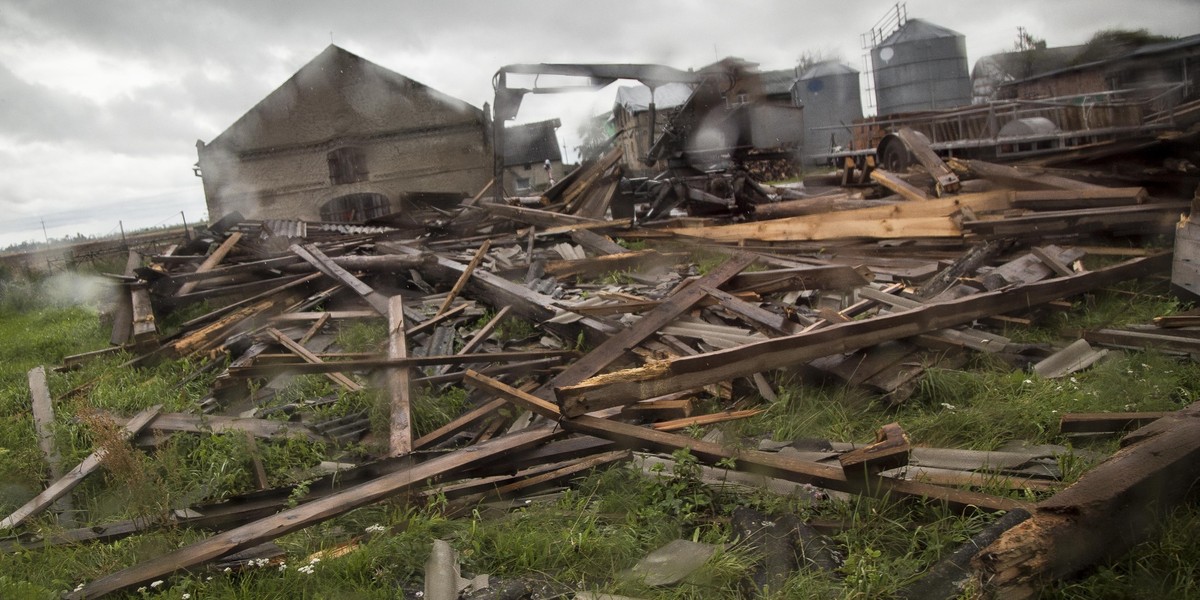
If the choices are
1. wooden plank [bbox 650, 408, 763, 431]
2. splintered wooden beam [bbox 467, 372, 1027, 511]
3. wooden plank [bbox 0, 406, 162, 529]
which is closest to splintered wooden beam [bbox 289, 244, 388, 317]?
wooden plank [bbox 0, 406, 162, 529]

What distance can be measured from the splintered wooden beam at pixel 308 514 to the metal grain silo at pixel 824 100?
18345 millimetres

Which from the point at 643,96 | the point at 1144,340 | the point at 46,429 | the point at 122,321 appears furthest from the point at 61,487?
the point at 643,96

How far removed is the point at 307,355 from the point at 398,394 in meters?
1.36

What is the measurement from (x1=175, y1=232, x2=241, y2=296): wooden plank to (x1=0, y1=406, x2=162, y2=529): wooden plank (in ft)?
11.4

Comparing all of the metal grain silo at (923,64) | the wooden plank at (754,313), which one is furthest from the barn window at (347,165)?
the wooden plank at (754,313)

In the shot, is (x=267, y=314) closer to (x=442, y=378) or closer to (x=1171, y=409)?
(x=442, y=378)

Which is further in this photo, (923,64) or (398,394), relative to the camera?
(923,64)

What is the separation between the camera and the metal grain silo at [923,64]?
12.9 feet

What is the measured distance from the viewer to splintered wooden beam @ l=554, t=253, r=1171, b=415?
10.1ft

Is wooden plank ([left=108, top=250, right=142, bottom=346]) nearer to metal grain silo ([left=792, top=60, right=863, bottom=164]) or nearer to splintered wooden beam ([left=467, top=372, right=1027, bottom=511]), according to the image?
splintered wooden beam ([left=467, top=372, right=1027, bottom=511])

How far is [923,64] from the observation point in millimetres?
5180

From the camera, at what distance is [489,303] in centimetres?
607

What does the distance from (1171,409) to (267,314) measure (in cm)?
664

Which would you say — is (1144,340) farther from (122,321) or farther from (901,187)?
(122,321)
